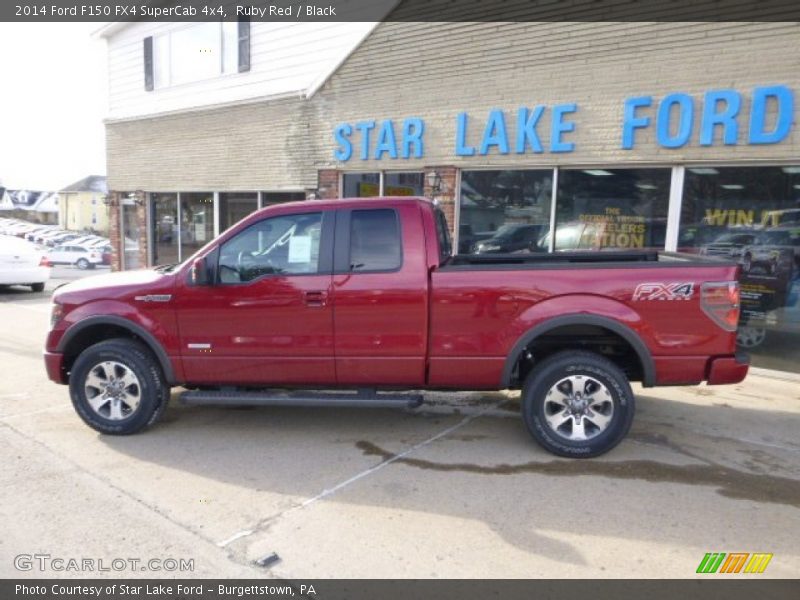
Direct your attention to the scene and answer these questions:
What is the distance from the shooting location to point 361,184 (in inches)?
402

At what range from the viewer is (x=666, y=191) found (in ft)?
24.4

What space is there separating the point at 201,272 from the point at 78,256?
31.7 metres

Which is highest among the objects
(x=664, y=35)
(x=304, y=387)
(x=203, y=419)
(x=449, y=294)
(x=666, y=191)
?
(x=664, y=35)

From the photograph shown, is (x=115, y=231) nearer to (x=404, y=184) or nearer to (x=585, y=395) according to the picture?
(x=404, y=184)

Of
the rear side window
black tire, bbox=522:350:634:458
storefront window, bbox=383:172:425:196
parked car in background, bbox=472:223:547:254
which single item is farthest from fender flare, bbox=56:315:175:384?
storefront window, bbox=383:172:425:196

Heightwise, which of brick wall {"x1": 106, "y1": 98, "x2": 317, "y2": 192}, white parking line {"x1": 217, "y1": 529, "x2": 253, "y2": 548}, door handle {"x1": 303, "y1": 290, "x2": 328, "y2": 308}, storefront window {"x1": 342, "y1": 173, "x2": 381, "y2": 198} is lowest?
white parking line {"x1": 217, "y1": 529, "x2": 253, "y2": 548}

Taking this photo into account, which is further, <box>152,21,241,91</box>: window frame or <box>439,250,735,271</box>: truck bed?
<box>152,21,241,91</box>: window frame

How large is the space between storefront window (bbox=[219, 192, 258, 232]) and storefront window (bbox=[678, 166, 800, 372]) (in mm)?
8450

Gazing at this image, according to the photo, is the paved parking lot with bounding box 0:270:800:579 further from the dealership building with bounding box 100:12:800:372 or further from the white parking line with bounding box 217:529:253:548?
the dealership building with bounding box 100:12:800:372

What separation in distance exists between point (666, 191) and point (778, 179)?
1226 mm

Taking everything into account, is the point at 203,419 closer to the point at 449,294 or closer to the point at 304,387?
the point at 304,387

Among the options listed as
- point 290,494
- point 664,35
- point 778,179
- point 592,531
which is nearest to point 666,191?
point 778,179

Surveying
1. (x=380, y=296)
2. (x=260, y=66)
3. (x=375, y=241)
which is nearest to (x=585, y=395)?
(x=380, y=296)

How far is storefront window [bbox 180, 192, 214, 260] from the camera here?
42.4 ft
